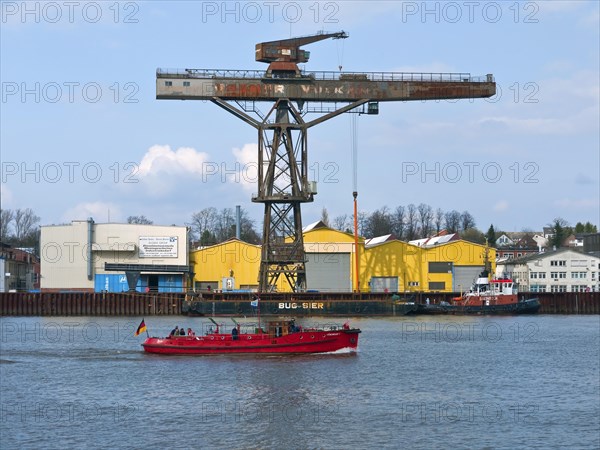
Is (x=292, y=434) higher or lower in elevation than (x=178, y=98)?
lower

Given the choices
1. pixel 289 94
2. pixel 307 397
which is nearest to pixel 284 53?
pixel 289 94

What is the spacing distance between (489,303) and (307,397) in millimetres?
56729

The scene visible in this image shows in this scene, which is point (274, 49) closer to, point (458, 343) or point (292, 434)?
point (458, 343)

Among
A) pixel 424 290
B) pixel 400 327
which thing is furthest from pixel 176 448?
pixel 424 290

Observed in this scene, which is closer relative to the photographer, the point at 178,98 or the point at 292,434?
the point at 292,434

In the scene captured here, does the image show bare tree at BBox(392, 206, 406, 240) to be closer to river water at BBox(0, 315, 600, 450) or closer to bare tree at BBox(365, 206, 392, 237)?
bare tree at BBox(365, 206, 392, 237)

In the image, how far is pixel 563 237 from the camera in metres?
182

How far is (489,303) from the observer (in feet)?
308

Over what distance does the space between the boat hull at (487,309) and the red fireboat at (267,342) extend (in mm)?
42160

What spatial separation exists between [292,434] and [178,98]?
55388 millimetres

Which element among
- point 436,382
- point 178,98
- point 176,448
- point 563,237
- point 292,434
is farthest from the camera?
point 563,237

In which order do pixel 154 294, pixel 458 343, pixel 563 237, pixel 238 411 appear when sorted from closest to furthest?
pixel 238 411
pixel 458 343
pixel 154 294
pixel 563 237

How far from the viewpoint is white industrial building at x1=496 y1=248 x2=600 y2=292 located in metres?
125
